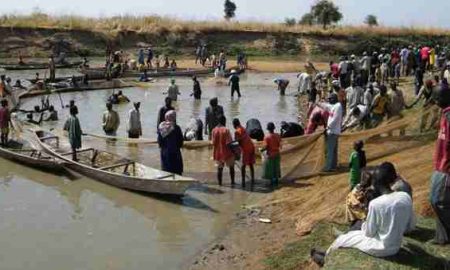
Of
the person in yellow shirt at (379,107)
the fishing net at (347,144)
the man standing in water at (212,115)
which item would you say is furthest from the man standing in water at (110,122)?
the person in yellow shirt at (379,107)

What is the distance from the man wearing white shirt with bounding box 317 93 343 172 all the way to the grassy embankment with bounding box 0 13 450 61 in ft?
129

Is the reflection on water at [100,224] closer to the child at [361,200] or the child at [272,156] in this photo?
the child at [272,156]

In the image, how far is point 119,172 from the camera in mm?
13672

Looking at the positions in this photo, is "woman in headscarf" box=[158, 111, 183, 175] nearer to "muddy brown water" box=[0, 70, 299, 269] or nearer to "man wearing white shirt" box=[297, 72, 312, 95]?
"muddy brown water" box=[0, 70, 299, 269]

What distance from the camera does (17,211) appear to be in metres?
11.9

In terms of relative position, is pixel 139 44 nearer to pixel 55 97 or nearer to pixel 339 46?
pixel 339 46

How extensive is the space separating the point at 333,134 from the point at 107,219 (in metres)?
4.71

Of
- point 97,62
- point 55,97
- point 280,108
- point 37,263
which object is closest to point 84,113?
point 55,97

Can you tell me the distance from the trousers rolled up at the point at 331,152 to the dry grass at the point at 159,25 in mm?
44104

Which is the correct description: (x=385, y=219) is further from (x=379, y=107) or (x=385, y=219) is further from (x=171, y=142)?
(x=379, y=107)

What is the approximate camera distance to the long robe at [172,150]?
12.5 meters

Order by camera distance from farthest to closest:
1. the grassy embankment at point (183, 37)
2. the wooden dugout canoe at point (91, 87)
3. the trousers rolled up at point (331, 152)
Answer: the grassy embankment at point (183, 37)
the wooden dugout canoe at point (91, 87)
the trousers rolled up at point (331, 152)

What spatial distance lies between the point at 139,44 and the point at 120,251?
4523 cm

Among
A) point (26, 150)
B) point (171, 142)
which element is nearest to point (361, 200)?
point (171, 142)
